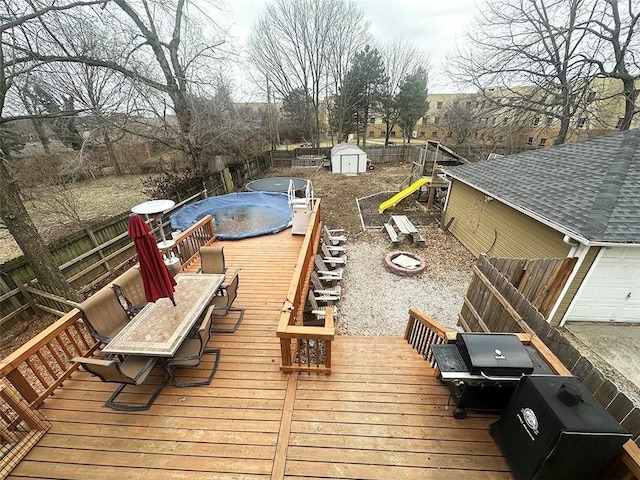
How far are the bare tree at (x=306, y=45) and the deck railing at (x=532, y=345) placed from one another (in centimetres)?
2547

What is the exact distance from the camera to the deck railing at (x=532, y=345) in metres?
1.87

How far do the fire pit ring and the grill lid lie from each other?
5125mm

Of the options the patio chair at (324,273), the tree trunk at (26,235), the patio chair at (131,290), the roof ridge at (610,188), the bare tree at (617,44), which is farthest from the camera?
the bare tree at (617,44)

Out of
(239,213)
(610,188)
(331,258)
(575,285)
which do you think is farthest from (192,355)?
(610,188)

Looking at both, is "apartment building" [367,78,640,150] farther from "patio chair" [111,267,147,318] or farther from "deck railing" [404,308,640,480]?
"patio chair" [111,267,147,318]

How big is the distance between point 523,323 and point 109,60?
38.2 feet

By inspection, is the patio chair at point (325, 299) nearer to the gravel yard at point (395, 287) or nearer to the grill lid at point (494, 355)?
the gravel yard at point (395, 287)

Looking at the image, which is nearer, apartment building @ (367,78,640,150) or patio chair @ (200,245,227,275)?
patio chair @ (200,245,227,275)

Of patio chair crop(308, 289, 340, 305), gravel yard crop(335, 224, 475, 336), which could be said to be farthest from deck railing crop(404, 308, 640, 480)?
patio chair crop(308, 289, 340, 305)

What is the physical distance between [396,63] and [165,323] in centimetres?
3234

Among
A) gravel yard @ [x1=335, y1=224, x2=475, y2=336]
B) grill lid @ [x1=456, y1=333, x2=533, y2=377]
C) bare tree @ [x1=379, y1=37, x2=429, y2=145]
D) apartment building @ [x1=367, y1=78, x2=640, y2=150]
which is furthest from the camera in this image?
bare tree @ [x1=379, y1=37, x2=429, y2=145]

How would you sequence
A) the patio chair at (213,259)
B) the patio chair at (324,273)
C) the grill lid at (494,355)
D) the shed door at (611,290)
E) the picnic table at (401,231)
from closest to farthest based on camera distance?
the grill lid at (494,355) < the patio chair at (213,259) < the shed door at (611,290) < the patio chair at (324,273) < the picnic table at (401,231)

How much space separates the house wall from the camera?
6.29 meters

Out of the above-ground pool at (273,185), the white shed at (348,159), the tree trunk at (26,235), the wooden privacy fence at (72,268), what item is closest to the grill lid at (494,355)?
the wooden privacy fence at (72,268)
